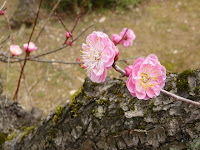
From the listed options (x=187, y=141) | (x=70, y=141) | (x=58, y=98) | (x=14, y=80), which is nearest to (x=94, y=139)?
(x=70, y=141)

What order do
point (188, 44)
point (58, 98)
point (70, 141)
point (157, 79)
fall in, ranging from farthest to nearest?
point (188, 44), point (58, 98), point (70, 141), point (157, 79)

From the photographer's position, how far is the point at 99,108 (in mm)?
1046

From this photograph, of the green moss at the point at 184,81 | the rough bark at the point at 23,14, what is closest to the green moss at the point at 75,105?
the green moss at the point at 184,81

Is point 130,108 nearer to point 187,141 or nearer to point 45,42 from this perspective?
point 187,141

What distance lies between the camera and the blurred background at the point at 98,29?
129 inches

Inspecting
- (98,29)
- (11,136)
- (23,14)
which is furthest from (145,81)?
(23,14)

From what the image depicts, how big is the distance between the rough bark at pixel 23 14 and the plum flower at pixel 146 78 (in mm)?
3679

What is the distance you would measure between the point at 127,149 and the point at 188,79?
1.42ft

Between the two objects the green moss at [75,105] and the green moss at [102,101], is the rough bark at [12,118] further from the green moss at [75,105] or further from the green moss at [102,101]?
the green moss at [102,101]

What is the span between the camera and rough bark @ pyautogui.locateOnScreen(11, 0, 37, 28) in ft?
13.3

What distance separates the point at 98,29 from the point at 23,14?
1496 millimetres

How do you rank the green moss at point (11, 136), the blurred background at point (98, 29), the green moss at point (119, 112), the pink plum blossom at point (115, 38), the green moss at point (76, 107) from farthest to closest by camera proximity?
the blurred background at point (98, 29)
the pink plum blossom at point (115, 38)
the green moss at point (11, 136)
the green moss at point (76, 107)
the green moss at point (119, 112)

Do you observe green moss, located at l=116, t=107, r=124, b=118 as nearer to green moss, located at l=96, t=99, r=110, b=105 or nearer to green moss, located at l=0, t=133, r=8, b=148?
green moss, located at l=96, t=99, r=110, b=105

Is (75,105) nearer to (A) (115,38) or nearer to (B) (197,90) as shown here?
(B) (197,90)
